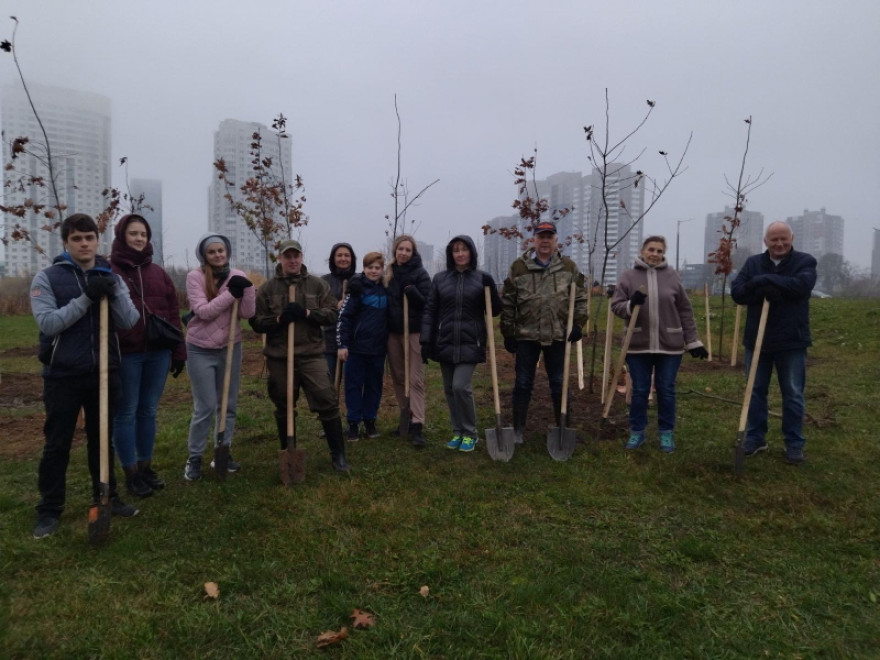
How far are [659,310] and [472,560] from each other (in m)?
3.16

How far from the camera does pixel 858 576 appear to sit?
3.17 m

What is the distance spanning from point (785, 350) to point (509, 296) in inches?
101

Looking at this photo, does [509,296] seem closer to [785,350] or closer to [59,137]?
[785,350]

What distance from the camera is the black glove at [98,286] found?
3486 millimetres

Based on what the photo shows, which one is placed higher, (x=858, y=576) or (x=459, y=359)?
(x=459, y=359)

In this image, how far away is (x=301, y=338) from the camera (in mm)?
4773

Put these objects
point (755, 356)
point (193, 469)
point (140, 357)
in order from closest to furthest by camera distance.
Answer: point (140, 357), point (193, 469), point (755, 356)

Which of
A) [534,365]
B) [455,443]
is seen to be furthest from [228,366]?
[534,365]

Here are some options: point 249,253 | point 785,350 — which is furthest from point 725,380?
point 249,253

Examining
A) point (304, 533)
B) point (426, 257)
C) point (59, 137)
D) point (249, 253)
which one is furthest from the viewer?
point (426, 257)

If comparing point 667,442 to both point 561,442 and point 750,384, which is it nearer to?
point 750,384

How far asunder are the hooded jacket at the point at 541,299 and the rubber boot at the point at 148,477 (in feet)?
10.8

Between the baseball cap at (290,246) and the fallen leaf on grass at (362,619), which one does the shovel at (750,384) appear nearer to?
the fallen leaf on grass at (362,619)

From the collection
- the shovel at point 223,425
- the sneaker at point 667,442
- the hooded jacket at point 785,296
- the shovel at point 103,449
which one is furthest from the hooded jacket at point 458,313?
the shovel at point 103,449
